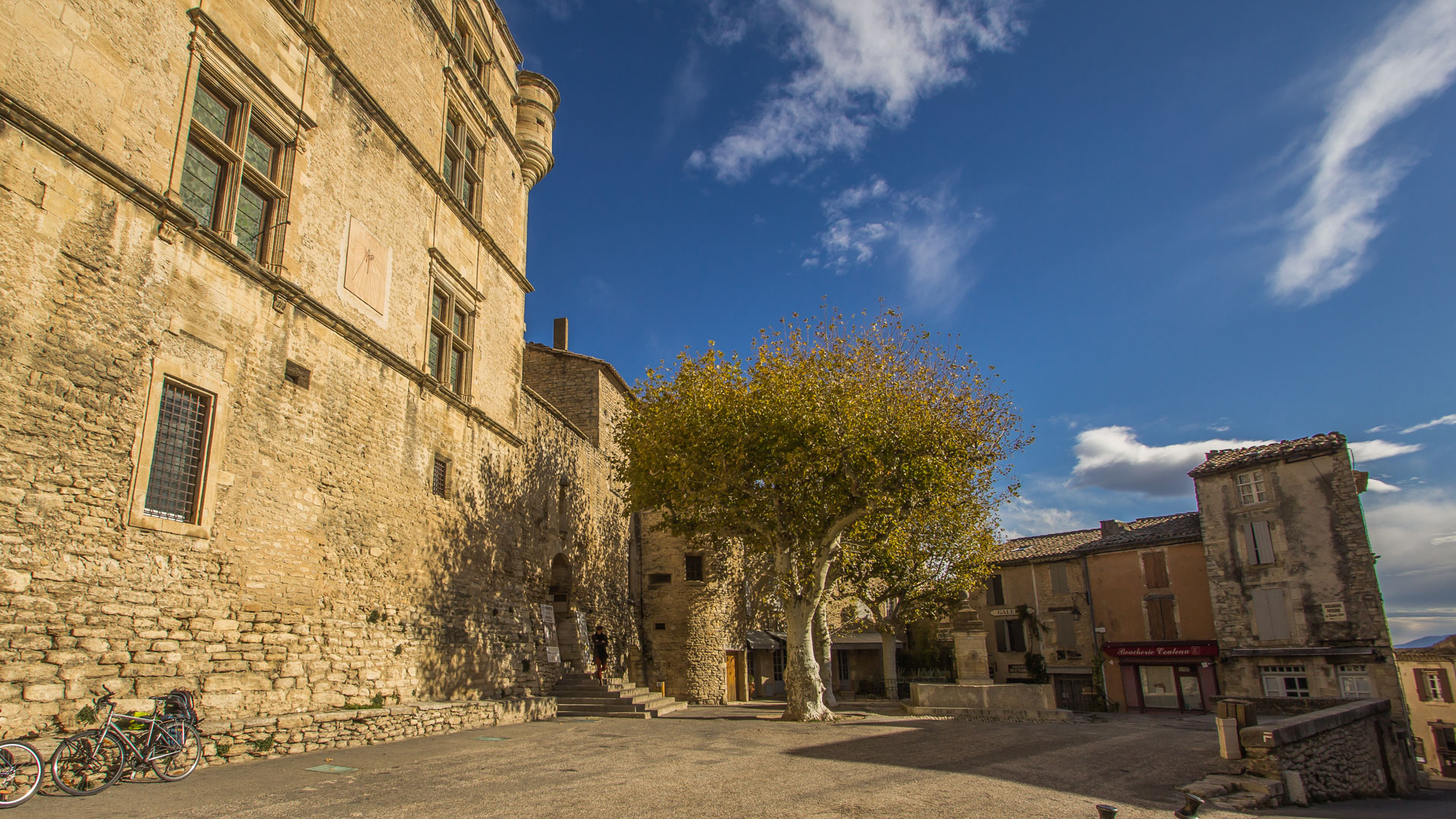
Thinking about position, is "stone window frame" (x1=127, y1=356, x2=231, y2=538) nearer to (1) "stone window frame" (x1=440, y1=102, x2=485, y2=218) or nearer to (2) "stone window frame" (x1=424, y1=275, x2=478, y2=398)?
(2) "stone window frame" (x1=424, y1=275, x2=478, y2=398)

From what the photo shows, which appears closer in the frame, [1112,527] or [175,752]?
[175,752]

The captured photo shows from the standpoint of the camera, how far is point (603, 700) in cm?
1755

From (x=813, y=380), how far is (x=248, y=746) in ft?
39.1

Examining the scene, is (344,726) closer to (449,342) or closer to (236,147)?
(449,342)

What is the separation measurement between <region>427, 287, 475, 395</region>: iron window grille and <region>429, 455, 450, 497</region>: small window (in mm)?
1472

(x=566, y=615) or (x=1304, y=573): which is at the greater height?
(x=1304, y=573)

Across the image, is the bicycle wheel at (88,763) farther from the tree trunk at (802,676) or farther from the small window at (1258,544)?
the small window at (1258,544)

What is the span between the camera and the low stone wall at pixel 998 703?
1770 cm

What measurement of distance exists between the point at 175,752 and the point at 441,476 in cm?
780

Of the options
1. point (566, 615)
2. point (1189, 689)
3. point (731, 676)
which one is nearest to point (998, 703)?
point (566, 615)

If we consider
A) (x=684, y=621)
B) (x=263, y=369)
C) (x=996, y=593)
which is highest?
(x=263, y=369)

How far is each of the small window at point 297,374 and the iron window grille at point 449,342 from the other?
3.51m

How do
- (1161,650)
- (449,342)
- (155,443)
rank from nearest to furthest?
(155,443) → (449,342) → (1161,650)

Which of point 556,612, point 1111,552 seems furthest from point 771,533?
point 1111,552
